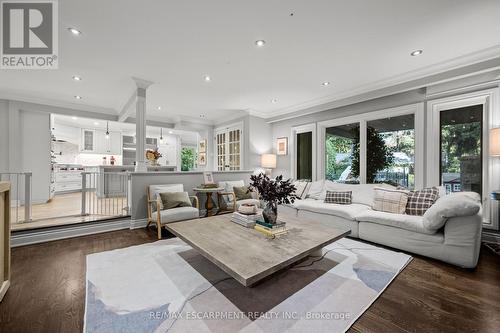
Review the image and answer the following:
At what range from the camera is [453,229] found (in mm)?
2367

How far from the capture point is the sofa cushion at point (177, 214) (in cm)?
334

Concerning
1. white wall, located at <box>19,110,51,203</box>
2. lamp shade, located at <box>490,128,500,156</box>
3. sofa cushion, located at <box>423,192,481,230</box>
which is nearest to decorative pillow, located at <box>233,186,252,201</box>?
sofa cushion, located at <box>423,192,481,230</box>

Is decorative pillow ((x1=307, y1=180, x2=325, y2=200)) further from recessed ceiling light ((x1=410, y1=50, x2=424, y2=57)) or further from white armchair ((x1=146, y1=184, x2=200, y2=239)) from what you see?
recessed ceiling light ((x1=410, y1=50, x2=424, y2=57))

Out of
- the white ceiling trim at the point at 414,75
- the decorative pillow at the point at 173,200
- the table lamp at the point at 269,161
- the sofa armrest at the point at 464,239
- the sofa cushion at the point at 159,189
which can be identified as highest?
the white ceiling trim at the point at 414,75

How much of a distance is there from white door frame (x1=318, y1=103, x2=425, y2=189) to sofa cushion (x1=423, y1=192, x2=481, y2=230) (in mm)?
1226

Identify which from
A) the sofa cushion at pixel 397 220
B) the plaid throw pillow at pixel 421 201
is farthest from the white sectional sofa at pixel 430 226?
the plaid throw pillow at pixel 421 201

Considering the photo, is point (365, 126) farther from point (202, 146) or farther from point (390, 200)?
point (202, 146)

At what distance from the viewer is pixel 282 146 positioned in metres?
6.04

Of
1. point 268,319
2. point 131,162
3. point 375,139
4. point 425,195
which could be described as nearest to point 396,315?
point 268,319

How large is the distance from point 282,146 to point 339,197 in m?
2.53

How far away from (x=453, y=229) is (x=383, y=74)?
2.62 m

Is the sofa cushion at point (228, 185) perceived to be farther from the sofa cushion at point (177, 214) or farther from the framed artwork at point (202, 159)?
the framed artwork at point (202, 159)

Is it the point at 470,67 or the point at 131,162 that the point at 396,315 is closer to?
the point at 470,67

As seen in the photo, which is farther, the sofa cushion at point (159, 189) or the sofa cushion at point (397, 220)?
the sofa cushion at point (159, 189)
